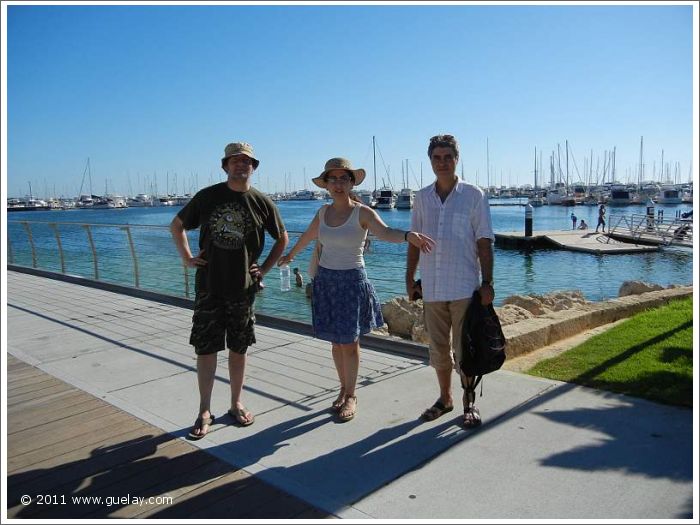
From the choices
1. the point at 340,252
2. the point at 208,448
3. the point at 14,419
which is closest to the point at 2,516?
the point at 208,448

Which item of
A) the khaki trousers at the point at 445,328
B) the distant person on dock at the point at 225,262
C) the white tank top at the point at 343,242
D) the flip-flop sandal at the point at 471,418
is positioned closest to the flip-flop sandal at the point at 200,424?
the distant person on dock at the point at 225,262

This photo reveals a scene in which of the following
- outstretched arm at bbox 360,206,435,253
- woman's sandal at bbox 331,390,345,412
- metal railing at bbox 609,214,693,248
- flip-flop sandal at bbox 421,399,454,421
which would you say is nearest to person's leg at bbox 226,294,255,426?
woman's sandal at bbox 331,390,345,412

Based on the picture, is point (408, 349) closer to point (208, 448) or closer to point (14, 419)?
point (208, 448)

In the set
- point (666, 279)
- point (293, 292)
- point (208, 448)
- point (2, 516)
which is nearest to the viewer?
point (2, 516)

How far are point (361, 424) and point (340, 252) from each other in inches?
44.8

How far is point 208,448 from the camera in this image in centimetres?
358

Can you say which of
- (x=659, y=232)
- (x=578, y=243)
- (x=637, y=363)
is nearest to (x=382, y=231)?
→ (x=637, y=363)

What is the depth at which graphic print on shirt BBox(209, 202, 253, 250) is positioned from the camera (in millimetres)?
3814

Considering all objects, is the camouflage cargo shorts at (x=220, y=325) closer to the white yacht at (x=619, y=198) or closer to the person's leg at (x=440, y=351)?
the person's leg at (x=440, y=351)

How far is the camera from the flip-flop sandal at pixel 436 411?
395 cm

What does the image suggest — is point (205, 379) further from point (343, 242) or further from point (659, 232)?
point (659, 232)

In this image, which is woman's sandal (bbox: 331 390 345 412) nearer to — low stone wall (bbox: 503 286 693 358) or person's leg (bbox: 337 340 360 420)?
person's leg (bbox: 337 340 360 420)

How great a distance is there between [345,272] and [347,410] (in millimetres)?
929

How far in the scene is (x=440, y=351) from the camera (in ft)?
13.2
